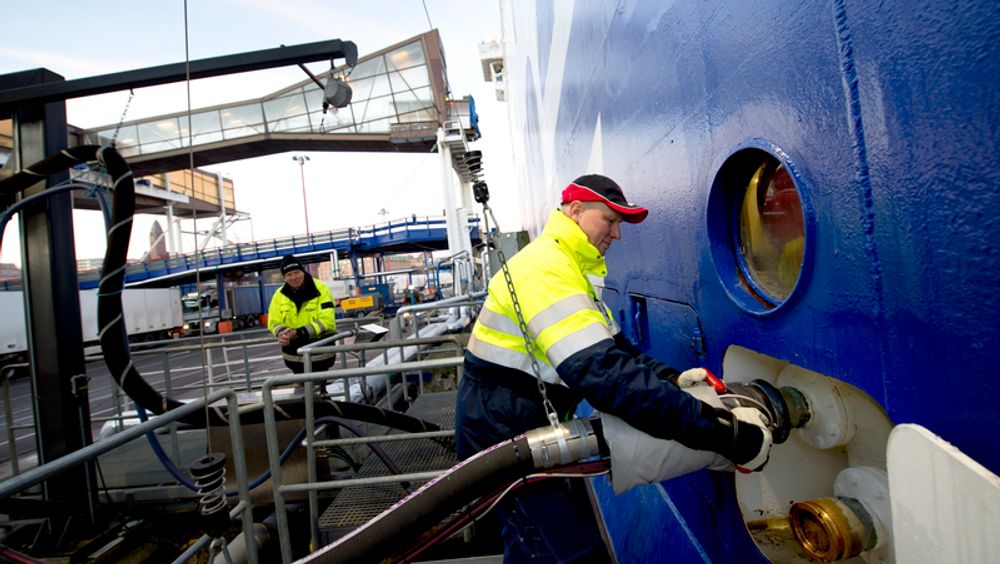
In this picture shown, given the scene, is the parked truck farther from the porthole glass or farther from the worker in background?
the porthole glass

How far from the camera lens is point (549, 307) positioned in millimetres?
1444

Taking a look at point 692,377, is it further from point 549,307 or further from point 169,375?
point 169,375

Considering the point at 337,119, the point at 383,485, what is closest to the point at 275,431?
the point at 383,485

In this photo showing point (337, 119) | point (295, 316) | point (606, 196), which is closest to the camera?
point (606, 196)

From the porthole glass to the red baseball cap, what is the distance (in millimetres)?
391

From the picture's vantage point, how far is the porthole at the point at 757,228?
3.82ft

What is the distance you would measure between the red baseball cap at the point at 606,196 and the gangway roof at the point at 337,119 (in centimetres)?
2067

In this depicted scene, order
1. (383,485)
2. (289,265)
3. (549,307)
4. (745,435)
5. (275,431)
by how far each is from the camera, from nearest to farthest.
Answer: (745,435) → (549,307) → (275,431) → (383,485) → (289,265)

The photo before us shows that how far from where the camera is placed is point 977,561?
0.64 metres

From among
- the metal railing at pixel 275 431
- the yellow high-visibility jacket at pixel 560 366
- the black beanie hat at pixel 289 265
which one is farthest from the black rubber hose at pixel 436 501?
the black beanie hat at pixel 289 265

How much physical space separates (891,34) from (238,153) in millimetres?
28019

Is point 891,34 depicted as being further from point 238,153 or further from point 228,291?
point 228,291

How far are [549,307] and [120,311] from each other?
346 centimetres

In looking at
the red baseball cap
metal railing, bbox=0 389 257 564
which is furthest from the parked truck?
the red baseball cap
